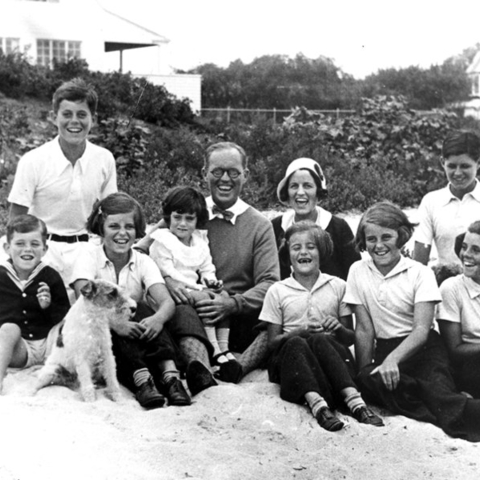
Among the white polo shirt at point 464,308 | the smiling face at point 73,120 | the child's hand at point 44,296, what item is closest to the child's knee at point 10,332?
the child's hand at point 44,296

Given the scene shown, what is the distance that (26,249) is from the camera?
511cm

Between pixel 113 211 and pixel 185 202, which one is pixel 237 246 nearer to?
pixel 185 202

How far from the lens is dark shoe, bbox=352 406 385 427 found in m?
4.43

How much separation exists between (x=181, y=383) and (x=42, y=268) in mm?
1206

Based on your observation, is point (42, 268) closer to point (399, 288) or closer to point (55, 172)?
point (55, 172)

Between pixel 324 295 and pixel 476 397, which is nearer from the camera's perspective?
pixel 476 397

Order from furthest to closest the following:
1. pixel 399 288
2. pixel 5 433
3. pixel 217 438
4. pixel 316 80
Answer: pixel 316 80 < pixel 399 288 < pixel 217 438 < pixel 5 433

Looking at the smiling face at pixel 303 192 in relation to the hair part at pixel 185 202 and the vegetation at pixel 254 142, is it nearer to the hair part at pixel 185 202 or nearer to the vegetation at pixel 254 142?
the hair part at pixel 185 202

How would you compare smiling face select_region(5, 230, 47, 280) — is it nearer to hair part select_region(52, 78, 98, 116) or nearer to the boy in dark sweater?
the boy in dark sweater

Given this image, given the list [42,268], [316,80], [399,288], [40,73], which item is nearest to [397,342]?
[399,288]

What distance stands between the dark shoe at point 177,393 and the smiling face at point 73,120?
6.34 feet

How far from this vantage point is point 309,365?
4.65 metres

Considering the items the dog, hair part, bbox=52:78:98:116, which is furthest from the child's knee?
hair part, bbox=52:78:98:116

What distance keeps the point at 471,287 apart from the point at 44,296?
2674 mm
